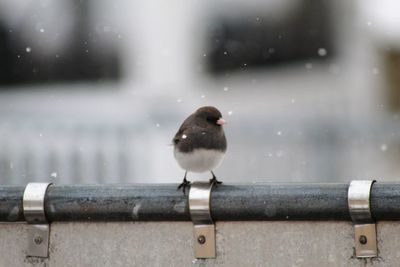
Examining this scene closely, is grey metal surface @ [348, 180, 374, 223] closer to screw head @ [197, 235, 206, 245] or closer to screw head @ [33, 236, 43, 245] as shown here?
screw head @ [197, 235, 206, 245]

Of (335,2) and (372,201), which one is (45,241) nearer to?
(372,201)

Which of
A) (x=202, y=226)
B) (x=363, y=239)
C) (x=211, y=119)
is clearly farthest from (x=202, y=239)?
(x=211, y=119)

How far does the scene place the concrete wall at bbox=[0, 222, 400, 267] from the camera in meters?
3.59

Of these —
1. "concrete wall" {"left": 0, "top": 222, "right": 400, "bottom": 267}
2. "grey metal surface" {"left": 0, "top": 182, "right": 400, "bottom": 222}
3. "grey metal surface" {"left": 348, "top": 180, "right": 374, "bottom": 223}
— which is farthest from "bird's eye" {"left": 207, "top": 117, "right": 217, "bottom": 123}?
"grey metal surface" {"left": 348, "top": 180, "right": 374, "bottom": 223}

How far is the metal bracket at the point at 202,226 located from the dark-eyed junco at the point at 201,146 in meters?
0.86

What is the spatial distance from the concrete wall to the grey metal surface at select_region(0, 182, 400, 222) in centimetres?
3

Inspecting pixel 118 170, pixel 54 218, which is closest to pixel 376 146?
pixel 118 170

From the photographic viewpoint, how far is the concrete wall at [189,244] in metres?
3.59

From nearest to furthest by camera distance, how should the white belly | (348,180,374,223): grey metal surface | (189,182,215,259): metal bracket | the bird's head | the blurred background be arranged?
(348,180,374,223): grey metal surface → (189,182,215,259): metal bracket → the white belly → the bird's head → the blurred background

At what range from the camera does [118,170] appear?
31.0ft

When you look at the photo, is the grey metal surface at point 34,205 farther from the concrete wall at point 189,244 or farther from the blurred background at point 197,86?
the blurred background at point 197,86

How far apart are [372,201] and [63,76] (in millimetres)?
8174

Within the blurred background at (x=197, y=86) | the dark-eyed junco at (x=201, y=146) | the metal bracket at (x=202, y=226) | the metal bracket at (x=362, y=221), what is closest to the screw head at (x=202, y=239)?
the metal bracket at (x=202, y=226)

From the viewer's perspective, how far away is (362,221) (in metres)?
3.54
